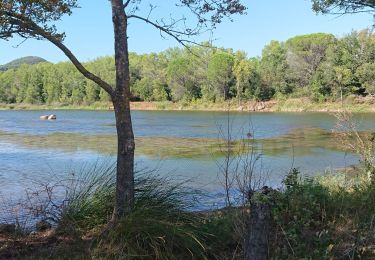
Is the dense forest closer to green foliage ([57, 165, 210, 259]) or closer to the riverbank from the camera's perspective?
the riverbank

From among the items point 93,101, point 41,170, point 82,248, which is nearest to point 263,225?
point 82,248

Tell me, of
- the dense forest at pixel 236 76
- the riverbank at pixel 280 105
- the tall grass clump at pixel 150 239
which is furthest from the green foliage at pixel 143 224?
the riverbank at pixel 280 105

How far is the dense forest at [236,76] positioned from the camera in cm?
7100

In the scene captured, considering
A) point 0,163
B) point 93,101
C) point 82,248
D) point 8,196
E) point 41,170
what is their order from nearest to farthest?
point 82,248 → point 8,196 → point 41,170 → point 0,163 → point 93,101

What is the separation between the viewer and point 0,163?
1734cm

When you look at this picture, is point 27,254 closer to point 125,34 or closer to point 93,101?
point 125,34

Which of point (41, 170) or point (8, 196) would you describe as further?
point (41, 170)

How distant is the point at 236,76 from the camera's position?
262 ft

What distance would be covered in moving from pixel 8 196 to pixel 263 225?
883cm

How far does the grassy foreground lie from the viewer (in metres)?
4.58

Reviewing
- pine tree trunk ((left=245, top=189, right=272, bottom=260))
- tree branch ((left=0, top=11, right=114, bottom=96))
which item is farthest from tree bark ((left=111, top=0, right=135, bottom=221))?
pine tree trunk ((left=245, top=189, right=272, bottom=260))

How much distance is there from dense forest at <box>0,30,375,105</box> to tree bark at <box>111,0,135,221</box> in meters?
38.0

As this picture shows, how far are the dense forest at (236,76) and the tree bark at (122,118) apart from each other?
38.0 meters

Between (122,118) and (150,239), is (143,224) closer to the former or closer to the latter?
(150,239)
